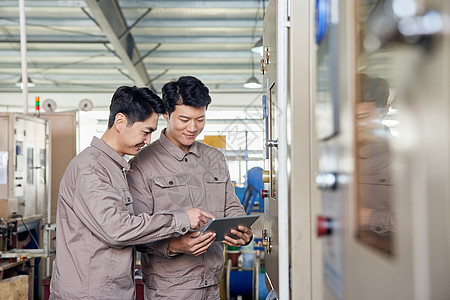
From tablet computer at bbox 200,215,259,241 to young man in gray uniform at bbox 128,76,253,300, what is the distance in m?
0.05

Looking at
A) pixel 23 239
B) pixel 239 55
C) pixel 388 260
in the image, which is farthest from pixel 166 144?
pixel 239 55

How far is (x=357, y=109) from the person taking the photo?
33.4 inches

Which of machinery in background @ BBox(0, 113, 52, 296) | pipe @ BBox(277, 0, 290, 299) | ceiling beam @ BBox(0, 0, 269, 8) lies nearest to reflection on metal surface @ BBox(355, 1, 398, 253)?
pipe @ BBox(277, 0, 290, 299)

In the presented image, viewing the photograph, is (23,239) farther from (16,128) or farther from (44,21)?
(44,21)

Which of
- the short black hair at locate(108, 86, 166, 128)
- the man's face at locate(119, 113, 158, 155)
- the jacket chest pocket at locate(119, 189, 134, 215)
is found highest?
the short black hair at locate(108, 86, 166, 128)

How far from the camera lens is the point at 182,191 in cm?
230

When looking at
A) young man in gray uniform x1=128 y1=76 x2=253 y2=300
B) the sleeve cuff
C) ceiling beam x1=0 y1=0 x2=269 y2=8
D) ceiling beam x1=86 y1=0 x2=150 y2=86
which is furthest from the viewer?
ceiling beam x1=0 y1=0 x2=269 y2=8

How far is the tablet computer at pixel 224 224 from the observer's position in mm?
1994

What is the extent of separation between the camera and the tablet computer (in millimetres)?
1994

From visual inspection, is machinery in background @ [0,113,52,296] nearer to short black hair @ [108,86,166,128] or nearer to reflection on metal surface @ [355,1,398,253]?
short black hair @ [108,86,166,128]

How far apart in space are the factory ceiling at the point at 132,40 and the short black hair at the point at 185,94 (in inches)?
129

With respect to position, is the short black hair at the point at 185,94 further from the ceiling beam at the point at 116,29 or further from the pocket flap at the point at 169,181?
the ceiling beam at the point at 116,29

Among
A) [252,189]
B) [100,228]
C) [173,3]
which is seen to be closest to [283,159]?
[100,228]

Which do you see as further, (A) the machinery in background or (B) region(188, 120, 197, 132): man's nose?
(A) the machinery in background
